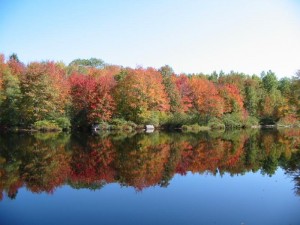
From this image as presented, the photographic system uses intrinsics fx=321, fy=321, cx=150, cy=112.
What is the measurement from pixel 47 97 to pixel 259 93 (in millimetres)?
51209

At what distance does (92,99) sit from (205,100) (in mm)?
20396

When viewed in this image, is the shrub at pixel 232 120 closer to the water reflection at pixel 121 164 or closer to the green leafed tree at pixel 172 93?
the green leafed tree at pixel 172 93

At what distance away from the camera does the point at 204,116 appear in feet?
187

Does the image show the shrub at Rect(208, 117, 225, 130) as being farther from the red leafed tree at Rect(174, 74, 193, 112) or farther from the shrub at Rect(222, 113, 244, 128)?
the red leafed tree at Rect(174, 74, 193, 112)

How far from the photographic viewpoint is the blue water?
10.2 metres

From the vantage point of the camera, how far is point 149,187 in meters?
14.4

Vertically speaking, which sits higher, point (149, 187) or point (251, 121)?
point (251, 121)

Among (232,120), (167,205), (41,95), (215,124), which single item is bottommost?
(167,205)

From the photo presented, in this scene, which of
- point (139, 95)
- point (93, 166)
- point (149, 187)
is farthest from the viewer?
point (139, 95)

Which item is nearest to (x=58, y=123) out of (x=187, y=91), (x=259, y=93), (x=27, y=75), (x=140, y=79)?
(x=27, y=75)

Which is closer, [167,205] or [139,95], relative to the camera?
[167,205]

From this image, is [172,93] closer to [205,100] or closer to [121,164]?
[205,100]

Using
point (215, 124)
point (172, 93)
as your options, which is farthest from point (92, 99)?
point (215, 124)

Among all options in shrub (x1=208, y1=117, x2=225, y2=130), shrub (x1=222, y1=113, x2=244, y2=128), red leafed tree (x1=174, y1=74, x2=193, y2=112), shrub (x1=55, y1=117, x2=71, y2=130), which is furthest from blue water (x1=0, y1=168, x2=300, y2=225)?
shrub (x1=222, y1=113, x2=244, y2=128)
